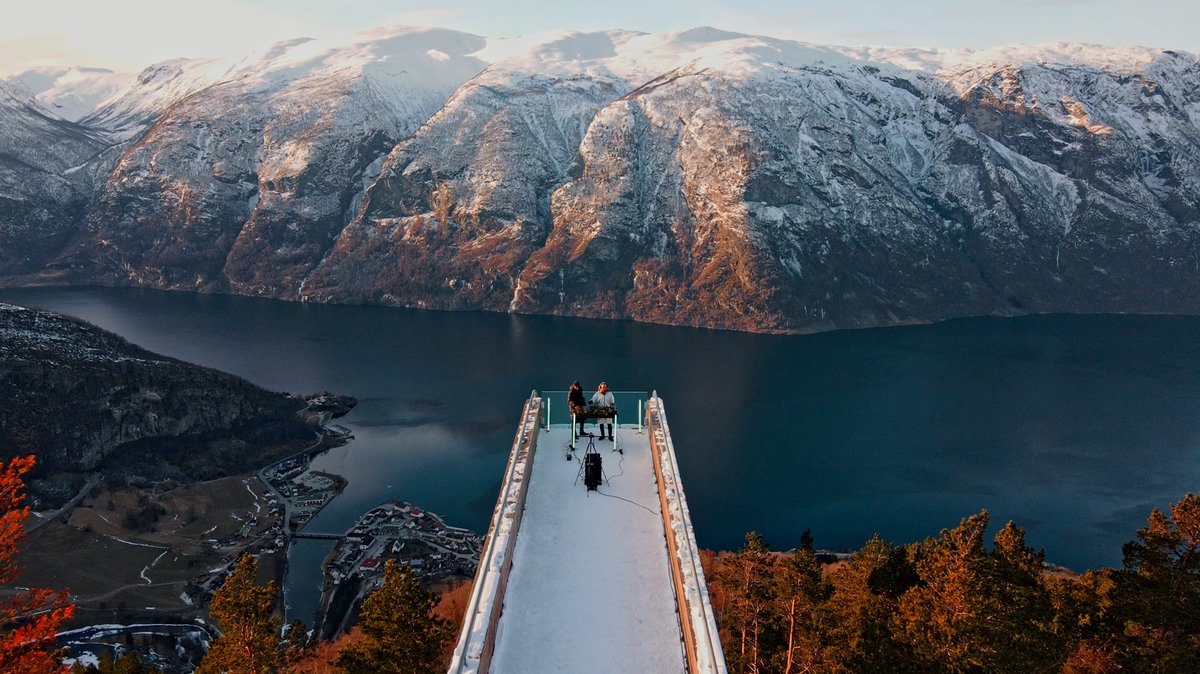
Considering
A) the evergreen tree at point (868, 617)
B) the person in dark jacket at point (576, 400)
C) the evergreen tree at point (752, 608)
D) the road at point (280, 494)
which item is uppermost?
the person in dark jacket at point (576, 400)

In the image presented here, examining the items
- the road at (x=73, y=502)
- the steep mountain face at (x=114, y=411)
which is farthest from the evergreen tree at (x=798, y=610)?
the steep mountain face at (x=114, y=411)

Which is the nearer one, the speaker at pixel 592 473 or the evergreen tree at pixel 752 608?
the speaker at pixel 592 473

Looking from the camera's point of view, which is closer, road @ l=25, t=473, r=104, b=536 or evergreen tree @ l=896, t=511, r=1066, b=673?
evergreen tree @ l=896, t=511, r=1066, b=673

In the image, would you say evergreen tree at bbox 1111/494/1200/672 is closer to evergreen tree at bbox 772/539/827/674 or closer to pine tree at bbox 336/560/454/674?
→ evergreen tree at bbox 772/539/827/674

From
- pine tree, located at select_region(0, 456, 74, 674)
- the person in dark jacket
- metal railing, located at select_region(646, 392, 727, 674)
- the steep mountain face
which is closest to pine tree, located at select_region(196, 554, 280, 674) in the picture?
pine tree, located at select_region(0, 456, 74, 674)

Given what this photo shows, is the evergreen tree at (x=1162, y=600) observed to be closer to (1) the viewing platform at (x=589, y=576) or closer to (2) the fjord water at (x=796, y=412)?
(1) the viewing platform at (x=589, y=576)

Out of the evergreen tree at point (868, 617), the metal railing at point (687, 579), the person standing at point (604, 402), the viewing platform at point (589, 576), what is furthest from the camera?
the person standing at point (604, 402)

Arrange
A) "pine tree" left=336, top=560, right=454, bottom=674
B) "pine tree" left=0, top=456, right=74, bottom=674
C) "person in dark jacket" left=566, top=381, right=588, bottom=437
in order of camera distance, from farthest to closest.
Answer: "person in dark jacket" left=566, top=381, right=588, bottom=437
"pine tree" left=336, top=560, right=454, bottom=674
"pine tree" left=0, top=456, right=74, bottom=674

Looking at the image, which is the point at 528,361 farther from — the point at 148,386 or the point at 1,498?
the point at 1,498
